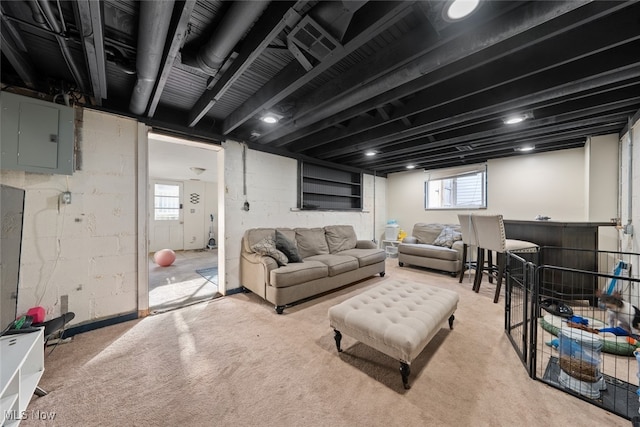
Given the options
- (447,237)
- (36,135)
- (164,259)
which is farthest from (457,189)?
(164,259)

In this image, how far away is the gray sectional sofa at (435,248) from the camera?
14.3 feet

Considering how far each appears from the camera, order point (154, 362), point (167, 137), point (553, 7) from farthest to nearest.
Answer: point (167, 137)
point (154, 362)
point (553, 7)

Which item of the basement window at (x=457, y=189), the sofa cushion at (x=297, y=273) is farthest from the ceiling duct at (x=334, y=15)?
the basement window at (x=457, y=189)

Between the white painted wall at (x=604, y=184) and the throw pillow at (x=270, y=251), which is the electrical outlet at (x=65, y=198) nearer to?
the throw pillow at (x=270, y=251)

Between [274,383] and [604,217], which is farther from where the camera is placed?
[604,217]

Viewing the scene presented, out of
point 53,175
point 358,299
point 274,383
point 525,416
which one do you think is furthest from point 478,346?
point 53,175

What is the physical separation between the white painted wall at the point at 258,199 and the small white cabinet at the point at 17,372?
194 cm

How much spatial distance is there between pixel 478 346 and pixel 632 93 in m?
→ 2.92

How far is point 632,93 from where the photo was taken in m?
2.22

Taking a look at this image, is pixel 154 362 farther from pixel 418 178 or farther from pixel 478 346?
pixel 418 178

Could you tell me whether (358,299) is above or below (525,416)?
above

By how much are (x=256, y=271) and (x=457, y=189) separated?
16.4ft

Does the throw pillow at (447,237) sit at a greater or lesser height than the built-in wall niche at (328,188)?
lesser

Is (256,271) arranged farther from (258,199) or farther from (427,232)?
(427,232)
